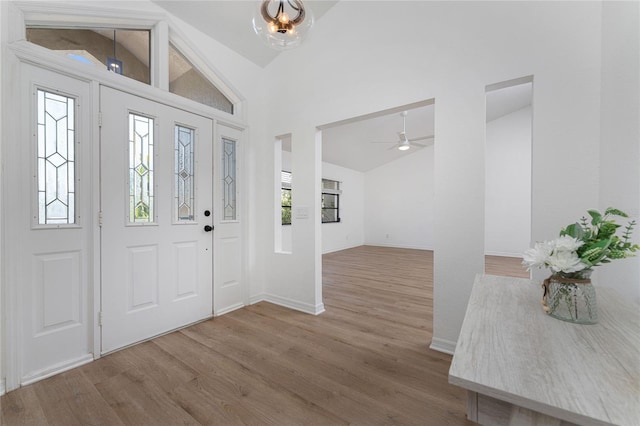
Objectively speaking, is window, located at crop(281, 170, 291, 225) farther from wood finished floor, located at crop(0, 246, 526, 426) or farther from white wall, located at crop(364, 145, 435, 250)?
white wall, located at crop(364, 145, 435, 250)

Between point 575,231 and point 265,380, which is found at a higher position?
point 575,231

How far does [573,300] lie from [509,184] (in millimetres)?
6736

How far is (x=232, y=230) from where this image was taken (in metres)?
2.94

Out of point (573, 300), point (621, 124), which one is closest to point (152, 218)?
point (573, 300)

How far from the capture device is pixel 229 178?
2.94m

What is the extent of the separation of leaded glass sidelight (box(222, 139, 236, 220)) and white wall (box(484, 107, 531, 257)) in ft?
19.5

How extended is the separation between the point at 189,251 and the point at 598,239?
2831mm

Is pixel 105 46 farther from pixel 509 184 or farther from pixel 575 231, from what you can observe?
pixel 509 184

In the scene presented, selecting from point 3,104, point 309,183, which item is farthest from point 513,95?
point 3,104

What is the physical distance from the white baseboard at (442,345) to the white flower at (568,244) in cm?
147

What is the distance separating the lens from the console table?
1.65 ft

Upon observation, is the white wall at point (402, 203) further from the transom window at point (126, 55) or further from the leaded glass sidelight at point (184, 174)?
the leaded glass sidelight at point (184, 174)

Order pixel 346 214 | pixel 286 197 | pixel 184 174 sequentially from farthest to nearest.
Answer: pixel 346 214 < pixel 286 197 < pixel 184 174

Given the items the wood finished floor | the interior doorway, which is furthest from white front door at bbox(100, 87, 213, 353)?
the interior doorway
